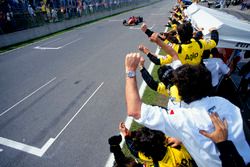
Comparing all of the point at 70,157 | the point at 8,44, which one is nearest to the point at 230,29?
the point at 70,157

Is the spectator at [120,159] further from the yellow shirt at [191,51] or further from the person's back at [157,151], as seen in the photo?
the yellow shirt at [191,51]

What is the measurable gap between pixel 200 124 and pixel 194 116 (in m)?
0.08

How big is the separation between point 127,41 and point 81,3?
19.0m

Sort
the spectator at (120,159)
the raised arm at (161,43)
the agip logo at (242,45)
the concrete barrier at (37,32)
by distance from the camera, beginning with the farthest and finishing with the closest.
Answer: the concrete barrier at (37,32) → the agip logo at (242,45) → the raised arm at (161,43) → the spectator at (120,159)

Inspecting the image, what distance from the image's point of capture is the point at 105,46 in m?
13.5

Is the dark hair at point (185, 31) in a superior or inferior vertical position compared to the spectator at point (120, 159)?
superior

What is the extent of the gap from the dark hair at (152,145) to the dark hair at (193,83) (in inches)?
25.2

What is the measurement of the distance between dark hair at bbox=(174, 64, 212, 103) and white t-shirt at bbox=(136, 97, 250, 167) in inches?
2.5

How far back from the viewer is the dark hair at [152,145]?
2.41 m

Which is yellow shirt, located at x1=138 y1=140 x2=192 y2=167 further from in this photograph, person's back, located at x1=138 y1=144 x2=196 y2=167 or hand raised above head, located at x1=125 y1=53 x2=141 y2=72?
hand raised above head, located at x1=125 y1=53 x2=141 y2=72

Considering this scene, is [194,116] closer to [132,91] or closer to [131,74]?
[132,91]

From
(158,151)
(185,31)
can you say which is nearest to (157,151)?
(158,151)

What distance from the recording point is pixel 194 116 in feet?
6.17

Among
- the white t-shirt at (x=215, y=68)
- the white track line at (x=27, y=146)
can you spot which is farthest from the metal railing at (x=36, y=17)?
the white t-shirt at (x=215, y=68)
